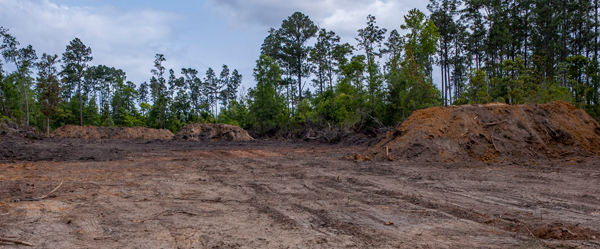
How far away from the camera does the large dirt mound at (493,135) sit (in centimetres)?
1311

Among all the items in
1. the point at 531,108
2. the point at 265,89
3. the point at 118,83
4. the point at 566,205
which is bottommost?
the point at 566,205

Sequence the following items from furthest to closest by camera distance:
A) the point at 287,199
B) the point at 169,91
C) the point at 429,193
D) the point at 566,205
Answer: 1. the point at 169,91
2. the point at 429,193
3. the point at 287,199
4. the point at 566,205

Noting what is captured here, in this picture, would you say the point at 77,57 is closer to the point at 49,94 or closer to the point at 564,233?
the point at 49,94

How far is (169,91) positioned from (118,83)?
20.3m

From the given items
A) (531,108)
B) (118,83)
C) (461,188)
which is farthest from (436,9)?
(118,83)

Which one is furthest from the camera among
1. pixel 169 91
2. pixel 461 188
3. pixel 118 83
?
pixel 118 83

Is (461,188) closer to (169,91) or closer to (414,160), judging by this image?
(414,160)

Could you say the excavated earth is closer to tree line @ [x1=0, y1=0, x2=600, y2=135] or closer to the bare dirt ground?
the bare dirt ground

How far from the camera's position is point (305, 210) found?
523 cm

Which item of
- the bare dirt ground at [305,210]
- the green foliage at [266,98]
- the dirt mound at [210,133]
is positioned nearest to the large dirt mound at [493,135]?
the bare dirt ground at [305,210]

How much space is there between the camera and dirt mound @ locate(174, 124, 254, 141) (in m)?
34.0

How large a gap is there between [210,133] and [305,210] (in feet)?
101

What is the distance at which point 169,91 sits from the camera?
64.8 meters

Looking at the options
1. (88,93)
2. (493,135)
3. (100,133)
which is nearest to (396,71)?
(493,135)
